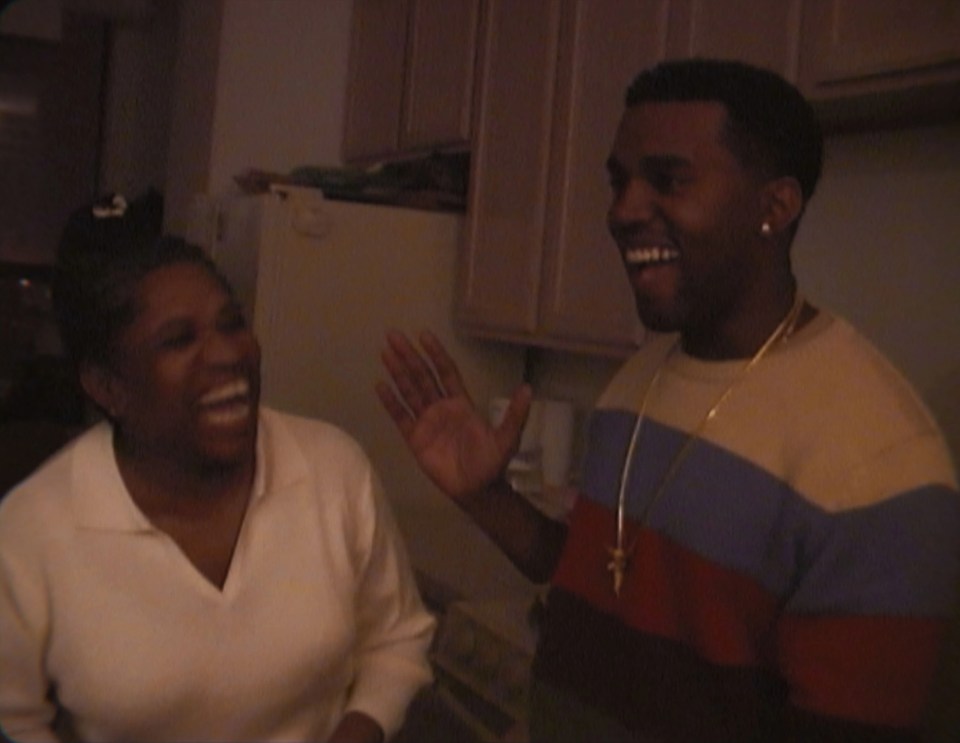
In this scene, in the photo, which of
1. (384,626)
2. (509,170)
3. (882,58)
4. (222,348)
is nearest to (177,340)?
(222,348)

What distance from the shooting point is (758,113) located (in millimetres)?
944

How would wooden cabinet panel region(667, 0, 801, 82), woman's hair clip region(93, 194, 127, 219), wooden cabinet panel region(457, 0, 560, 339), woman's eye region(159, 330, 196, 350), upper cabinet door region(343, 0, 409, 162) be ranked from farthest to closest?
upper cabinet door region(343, 0, 409, 162) < wooden cabinet panel region(457, 0, 560, 339) < wooden cabinet panel region(667, 0, 801, 82) < woman's hair clip region(93, 194, 127, 219) < woman's eye region(159, 330, 196, 350)

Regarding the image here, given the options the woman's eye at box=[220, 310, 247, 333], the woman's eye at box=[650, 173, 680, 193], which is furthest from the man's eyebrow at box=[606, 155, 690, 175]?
the woman's eye at box=[220, 310, 247, 333]

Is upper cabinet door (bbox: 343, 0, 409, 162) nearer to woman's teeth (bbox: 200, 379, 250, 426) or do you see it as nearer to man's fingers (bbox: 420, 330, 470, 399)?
man's fingers (bbox: 420, 330, 470, 399)

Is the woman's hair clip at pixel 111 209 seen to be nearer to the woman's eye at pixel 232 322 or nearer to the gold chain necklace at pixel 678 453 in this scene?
the woman's eye at pixel 232 322

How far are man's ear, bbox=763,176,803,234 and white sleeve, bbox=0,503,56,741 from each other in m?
0.71

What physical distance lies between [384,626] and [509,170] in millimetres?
1047

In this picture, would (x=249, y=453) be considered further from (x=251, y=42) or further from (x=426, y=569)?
(x=251, y=42)

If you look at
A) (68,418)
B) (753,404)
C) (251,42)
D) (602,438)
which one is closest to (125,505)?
(602,438)

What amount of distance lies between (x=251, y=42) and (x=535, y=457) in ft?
3.76

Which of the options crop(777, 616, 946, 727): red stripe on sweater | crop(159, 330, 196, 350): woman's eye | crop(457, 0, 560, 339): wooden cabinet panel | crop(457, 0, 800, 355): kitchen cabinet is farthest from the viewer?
crop(457, 0, 560, 339): wooden cabinet panel

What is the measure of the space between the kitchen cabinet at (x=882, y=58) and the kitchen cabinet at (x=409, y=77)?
3.10 feet

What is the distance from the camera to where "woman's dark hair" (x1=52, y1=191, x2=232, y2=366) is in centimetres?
104

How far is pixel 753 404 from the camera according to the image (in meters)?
0.89
